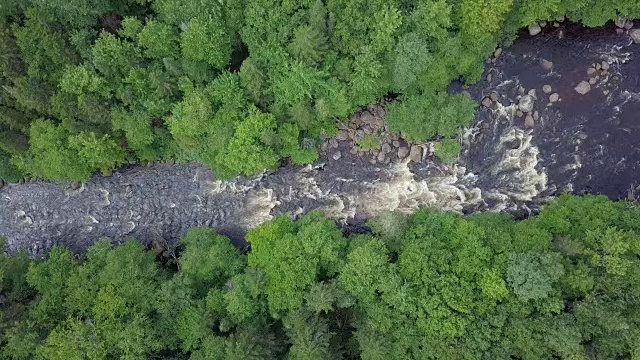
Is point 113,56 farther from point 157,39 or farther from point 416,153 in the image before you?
point 416,153

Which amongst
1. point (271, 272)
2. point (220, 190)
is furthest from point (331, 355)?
point (220, 190)

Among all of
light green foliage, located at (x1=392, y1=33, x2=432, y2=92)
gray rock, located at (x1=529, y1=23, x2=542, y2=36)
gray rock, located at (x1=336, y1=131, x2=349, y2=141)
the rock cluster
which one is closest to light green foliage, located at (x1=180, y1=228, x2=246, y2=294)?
the rock cluster

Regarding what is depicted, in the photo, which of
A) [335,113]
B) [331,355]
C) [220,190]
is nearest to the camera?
[331,355]

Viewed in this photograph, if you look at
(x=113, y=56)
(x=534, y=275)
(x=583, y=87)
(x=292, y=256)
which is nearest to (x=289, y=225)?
(x=292, y=256)

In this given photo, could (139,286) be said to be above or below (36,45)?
below

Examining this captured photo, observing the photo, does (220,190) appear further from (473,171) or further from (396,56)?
(473,171)
